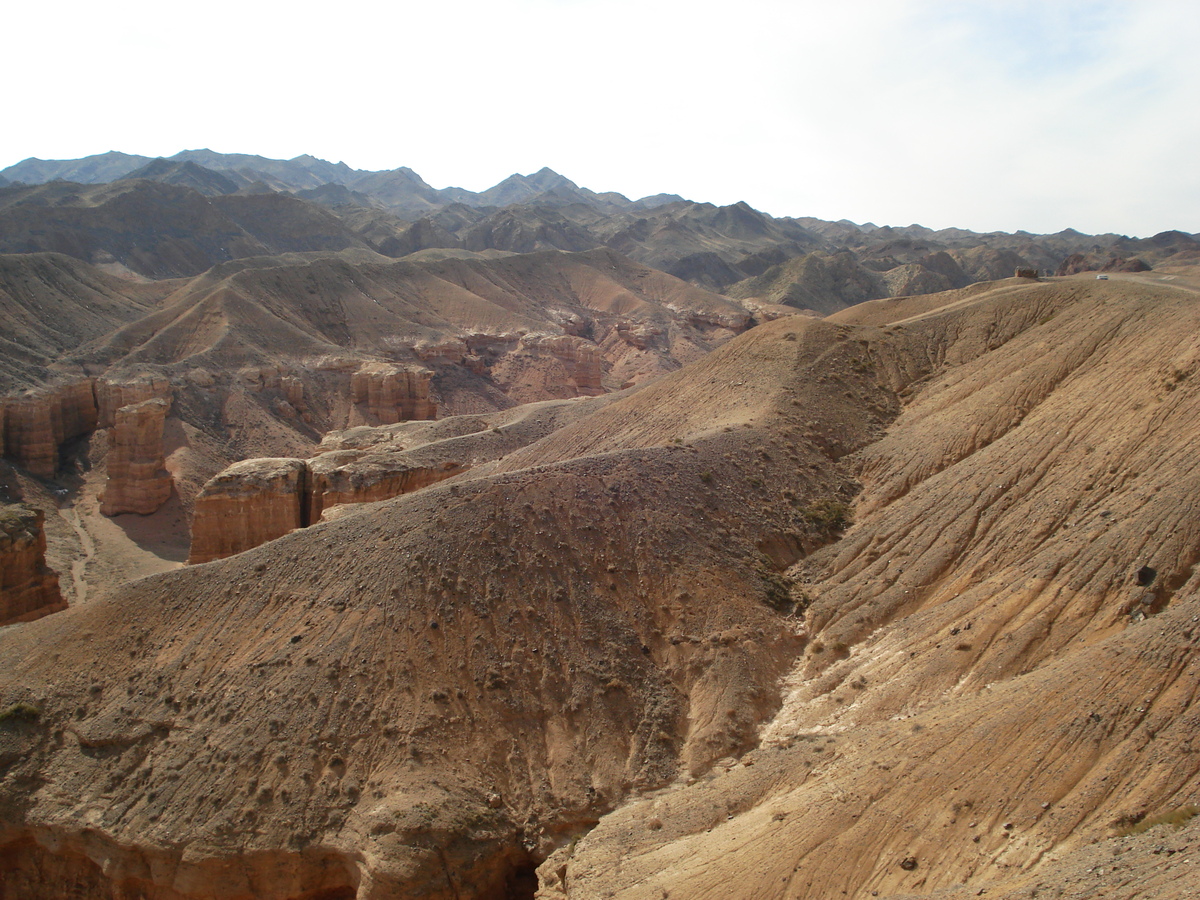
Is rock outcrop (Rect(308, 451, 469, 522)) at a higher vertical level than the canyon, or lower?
higher

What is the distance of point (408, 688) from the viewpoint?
2114 cm

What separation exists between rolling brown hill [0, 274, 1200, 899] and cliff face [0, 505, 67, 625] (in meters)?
9.91

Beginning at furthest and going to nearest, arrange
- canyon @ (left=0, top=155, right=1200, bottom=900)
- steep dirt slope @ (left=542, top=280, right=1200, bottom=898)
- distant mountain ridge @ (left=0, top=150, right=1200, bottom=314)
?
distant mountain ridge @ (left=0, top=150, right=1200, bottom=314)
canyon @ (left=0, top=155, right=1200, bottom=900)
steep dirt slope @ (left=542, top=280, right=1200, bottom=898)

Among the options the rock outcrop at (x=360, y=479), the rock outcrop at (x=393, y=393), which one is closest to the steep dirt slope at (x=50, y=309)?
the rock outcrop at (x=393, y=393)

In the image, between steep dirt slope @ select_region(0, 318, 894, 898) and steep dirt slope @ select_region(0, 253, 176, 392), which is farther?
steep dirt slope @ select_region(0, 253, 176, 392)

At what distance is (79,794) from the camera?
64.7 ft

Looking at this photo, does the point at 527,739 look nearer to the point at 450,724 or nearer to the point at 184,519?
the point at 450,724

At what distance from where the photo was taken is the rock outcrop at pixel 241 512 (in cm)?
3719

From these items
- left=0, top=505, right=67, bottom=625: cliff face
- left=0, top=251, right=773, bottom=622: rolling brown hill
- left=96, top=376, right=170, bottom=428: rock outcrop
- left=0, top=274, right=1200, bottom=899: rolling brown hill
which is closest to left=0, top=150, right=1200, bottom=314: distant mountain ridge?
left=0, top=251, right=773, bottom=622: rolling brown hill

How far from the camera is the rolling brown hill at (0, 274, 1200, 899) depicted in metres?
15.3

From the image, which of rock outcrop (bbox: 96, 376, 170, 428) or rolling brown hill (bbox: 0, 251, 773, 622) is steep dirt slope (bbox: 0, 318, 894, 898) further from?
rock outcrop (bbox: 96, 376, 170, 428)

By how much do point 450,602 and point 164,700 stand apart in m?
7.57

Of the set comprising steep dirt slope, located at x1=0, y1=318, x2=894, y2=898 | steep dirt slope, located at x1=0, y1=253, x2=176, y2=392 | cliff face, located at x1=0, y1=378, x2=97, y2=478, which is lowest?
steep dirt slope, located at x1=0, y1=318, x2=894, y2=898

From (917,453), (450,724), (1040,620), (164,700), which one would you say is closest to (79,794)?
(164,700)
